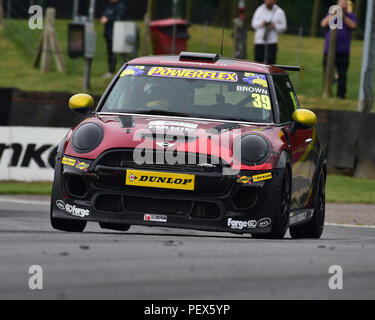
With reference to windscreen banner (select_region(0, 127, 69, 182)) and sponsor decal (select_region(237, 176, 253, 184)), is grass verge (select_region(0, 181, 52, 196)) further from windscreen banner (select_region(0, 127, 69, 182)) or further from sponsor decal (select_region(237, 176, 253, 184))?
sponsor decal (select_region(237, 176, 253, 184))

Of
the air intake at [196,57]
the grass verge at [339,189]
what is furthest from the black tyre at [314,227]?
the grass verge at [339,189]

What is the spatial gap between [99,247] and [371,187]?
10.7m

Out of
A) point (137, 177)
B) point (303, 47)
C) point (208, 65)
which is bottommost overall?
point (303, 47)

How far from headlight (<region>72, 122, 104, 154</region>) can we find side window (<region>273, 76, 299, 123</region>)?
5.50 feet

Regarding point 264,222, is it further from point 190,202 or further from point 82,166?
point 82,166

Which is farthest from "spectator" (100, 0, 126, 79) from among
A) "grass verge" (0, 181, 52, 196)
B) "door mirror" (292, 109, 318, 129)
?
"door mirror" (292, 109, 318, 129)

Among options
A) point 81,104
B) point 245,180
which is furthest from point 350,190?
point 245,180

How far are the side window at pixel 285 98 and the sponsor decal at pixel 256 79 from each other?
16 cm

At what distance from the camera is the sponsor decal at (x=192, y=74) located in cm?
912

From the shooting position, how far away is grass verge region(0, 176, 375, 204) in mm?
15344

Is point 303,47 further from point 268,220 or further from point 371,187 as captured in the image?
point 268,220

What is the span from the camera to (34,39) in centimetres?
3334

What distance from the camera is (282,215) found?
8.20m
